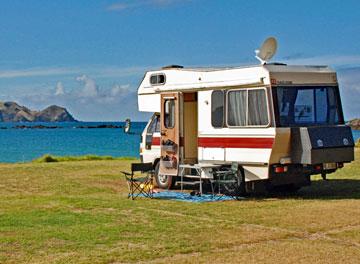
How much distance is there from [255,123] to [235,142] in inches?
27.1

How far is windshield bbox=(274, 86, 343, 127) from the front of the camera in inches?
532

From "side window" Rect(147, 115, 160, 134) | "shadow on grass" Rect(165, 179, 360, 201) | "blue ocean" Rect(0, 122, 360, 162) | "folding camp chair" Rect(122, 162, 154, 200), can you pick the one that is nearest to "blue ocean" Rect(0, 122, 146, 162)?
"blue ocean" Rect(0, 122, 360, 162)

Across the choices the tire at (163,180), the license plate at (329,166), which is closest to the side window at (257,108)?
the license plate at (329,166)

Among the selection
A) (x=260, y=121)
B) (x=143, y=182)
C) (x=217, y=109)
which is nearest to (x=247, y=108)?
(x=260, y=121)

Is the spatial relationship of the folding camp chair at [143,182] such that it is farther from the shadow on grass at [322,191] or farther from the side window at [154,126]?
the side window at [154,126]

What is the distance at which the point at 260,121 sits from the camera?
13.6 meters

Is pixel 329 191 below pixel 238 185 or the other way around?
below

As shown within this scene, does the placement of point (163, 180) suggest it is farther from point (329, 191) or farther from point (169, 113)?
point (329, 191)

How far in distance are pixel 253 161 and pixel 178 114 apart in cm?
249

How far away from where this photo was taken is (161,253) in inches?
339

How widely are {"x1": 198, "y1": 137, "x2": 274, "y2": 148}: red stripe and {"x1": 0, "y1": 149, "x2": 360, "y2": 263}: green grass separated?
111cm

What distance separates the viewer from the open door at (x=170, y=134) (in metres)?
15.6

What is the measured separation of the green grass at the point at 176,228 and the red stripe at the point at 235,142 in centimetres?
111

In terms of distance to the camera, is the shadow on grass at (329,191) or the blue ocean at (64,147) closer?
the shadow on grass at (329,191)
